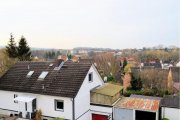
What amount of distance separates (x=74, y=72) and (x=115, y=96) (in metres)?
4.81

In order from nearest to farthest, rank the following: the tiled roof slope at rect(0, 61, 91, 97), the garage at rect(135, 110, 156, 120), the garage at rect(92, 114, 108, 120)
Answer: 1. the tiled roof slope at rect(0, 61, 91, 97)
2. the garage at rect(135, 110, 156, 120)
3. the garage at rect(92, 114, 108, 120)

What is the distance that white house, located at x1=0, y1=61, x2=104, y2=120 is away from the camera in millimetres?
20094

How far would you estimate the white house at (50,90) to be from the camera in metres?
20.1

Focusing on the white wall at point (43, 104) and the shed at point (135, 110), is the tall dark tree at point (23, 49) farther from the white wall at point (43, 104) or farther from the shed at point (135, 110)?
the shed at point (135, 110)

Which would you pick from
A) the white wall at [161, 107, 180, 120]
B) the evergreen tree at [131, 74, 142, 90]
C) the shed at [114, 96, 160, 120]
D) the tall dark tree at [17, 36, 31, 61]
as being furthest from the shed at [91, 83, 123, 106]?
the tall dark tree at [17, 36, 31, 61]

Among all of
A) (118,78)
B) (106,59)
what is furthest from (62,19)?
(106,59)

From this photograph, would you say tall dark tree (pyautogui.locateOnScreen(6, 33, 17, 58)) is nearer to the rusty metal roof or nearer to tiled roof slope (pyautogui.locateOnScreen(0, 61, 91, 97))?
tiled roof slope (pyautogui.locateOnScreen(0, 61, 91, 97))

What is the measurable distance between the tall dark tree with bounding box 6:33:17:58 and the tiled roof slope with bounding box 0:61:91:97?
19.6m

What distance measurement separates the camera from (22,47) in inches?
1770

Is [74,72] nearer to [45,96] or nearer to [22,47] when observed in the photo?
[45,96]

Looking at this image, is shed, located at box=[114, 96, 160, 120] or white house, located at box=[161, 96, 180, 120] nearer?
white house, located at box=[161, 96, 180, 120]

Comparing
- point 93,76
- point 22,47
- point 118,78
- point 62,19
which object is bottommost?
point 118,78

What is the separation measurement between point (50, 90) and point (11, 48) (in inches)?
1090

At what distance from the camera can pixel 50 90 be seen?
815 inches
